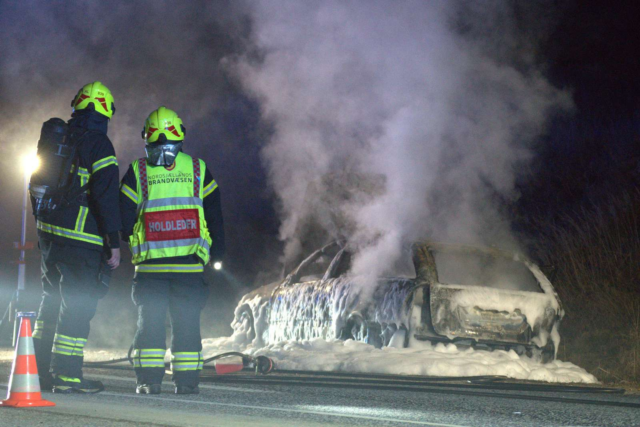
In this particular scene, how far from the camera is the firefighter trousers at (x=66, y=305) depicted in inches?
238

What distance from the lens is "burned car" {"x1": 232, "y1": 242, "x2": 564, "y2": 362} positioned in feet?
30.6

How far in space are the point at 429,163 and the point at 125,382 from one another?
646 centimetres

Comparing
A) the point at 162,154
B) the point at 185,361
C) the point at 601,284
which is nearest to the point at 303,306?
the point at 601,284

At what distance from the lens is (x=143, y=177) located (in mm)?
6289

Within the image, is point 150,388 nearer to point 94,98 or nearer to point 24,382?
point 24,382

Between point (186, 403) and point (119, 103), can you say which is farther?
point (119, 103)

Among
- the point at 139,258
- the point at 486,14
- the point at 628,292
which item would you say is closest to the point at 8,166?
the point at 486,14

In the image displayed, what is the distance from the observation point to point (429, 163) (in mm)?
12789

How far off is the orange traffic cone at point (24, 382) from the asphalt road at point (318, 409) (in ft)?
0.40

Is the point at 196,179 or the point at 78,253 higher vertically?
the point at 196,179

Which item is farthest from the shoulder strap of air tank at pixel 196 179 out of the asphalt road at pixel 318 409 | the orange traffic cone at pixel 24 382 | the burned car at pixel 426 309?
the burned car at pixel 426 309

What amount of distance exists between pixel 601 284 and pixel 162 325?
758 centimetres

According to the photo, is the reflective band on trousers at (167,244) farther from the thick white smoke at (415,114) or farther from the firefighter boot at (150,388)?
the thick white smoke at (415,114)

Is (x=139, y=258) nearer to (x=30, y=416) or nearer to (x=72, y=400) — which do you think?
(x=72, y=400)
